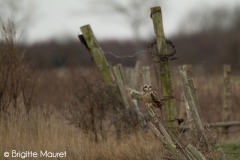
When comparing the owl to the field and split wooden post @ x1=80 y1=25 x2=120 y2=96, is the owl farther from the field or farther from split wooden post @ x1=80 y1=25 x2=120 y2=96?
split wooden post @ x1=80 y1=25 x2=120 y2=96

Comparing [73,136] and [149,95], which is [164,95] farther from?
[73,136]

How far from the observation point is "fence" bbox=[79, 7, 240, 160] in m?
8.38

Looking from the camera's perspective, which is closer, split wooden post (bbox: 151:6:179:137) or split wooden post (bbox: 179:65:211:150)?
split wooden post (bbox: 179:65:211:150)

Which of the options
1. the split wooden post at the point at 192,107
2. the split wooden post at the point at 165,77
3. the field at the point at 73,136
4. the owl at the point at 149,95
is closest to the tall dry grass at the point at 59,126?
the field at the point at 73,136

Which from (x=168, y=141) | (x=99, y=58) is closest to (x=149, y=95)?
(x=168, y=141)

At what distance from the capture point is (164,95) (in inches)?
428

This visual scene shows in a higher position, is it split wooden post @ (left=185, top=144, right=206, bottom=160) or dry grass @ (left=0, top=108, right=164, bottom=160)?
A: dry grass @ (left=0, top=108, right=164, bottom=160)

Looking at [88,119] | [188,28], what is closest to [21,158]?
[88,119]

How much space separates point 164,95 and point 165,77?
0.32 m

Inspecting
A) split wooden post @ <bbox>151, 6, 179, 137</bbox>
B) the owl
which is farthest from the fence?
the owl

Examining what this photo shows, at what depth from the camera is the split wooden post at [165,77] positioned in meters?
10.8

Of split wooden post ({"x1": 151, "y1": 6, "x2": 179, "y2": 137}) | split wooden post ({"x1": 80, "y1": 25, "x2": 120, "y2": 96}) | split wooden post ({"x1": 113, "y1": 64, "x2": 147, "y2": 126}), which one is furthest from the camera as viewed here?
split wooden post ({"x1": 80, "y1": 25, "x2": 120, "y2": 96})

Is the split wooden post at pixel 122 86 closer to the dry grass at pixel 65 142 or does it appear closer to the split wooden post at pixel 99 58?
the split wooden post at pixel 99 58

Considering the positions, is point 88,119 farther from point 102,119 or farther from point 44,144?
point 44,144
